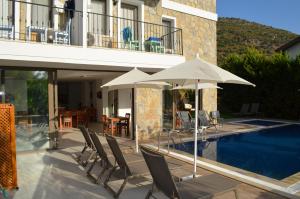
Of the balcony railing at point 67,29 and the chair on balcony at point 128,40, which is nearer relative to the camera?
the balcony railing at point 67,29

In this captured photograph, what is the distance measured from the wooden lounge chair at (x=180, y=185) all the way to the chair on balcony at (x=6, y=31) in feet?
23.6

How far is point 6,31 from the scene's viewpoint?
34.1 ft

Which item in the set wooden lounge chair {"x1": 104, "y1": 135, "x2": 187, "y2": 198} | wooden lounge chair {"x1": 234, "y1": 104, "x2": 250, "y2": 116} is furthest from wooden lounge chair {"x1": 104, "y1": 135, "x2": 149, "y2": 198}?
wooden lounge chair {"x1": 234, "y1": 104, "x2": 250, "y2": 116}

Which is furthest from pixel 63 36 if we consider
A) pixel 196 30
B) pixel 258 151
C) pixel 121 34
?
pixel 258 151

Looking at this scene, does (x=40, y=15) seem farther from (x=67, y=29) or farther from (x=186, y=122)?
(x=186, y=122)

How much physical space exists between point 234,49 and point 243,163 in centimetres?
4429

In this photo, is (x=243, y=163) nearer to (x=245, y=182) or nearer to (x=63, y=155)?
(x=245, y=182)

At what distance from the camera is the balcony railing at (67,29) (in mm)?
10898

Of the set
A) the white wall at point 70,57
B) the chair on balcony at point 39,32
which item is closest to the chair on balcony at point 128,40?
the white wall at point 70,57

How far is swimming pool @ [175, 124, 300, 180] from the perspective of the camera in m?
9.94

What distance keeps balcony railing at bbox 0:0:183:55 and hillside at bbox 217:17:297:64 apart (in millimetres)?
36872

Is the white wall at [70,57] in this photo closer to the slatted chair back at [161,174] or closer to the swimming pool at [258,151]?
the swimming pool at [258,151]

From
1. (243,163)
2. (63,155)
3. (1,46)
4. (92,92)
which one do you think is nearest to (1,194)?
(63,155)

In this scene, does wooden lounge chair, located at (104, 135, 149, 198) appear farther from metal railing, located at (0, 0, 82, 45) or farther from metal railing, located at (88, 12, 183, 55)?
metal railing, located at (88, 12, 183, 55)
